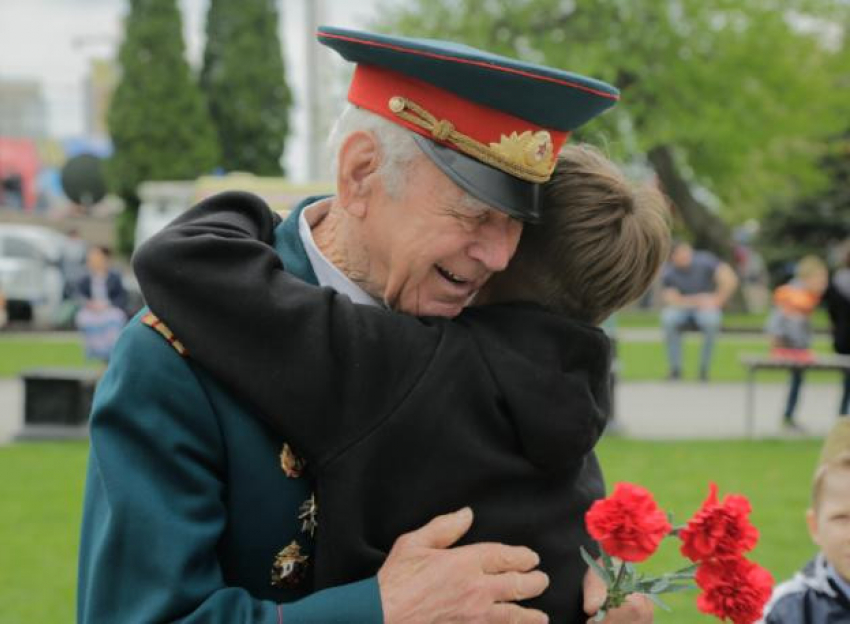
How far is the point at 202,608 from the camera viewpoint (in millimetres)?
1605

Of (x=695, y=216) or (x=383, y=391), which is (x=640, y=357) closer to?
(x=695, y=216)

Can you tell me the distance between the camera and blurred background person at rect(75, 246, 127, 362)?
40.3 ft

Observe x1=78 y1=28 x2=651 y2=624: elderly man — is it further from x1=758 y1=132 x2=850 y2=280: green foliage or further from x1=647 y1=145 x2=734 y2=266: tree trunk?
x1=758 y1=132 x2=850 y2=280: green foliage

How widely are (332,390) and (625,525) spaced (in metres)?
0.49

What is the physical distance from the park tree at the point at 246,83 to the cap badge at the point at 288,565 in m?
39.0

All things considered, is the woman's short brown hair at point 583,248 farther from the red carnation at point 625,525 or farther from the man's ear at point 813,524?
the man's ear at point 813,524

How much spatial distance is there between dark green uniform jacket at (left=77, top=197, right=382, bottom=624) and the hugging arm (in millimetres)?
30

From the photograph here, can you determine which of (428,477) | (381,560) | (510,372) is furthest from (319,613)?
(510,372)

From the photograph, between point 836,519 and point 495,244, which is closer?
point 495,244

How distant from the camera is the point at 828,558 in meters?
3.09

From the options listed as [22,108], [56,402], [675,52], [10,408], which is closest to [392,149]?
[56,402]

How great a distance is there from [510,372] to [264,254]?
405 millimetres

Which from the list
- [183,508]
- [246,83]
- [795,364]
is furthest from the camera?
[246,83]

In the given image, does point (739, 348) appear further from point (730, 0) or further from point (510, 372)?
point (510, 372)
